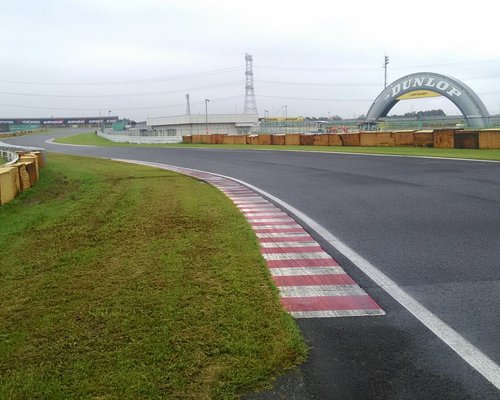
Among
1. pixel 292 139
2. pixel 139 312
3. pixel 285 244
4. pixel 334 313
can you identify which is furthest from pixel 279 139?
pixel 139 312

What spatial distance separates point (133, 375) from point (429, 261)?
372 cm

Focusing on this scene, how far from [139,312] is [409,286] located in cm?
262

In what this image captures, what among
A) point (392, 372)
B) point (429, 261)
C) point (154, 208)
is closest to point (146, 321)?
point (392, 372)

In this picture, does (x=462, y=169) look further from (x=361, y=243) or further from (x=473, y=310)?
(x=473, y=310)

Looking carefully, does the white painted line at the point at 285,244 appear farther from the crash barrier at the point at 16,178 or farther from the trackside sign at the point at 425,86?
the trackside sign at the point at 425,86

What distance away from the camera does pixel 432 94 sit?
144 feet

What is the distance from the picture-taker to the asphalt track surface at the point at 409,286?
2.99 metres

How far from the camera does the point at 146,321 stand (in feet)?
12.7

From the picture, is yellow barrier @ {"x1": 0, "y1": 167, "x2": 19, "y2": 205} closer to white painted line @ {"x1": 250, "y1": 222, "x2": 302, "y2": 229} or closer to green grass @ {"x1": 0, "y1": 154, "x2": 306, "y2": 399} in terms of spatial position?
green grass @ {"x1": 0, "y1": 154, "x2": 306, "y2": 399}

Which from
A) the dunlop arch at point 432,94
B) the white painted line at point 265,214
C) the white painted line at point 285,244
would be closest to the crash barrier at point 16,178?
the white painted line at point 265,214

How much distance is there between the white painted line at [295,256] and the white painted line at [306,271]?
1.30 ft

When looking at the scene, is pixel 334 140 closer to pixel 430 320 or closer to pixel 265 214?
pixel 265 214

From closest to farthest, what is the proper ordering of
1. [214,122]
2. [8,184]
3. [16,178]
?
1. [8,184]
2. [16,178]
3. [214,122]

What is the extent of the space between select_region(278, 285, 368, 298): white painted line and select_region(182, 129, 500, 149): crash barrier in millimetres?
19943
